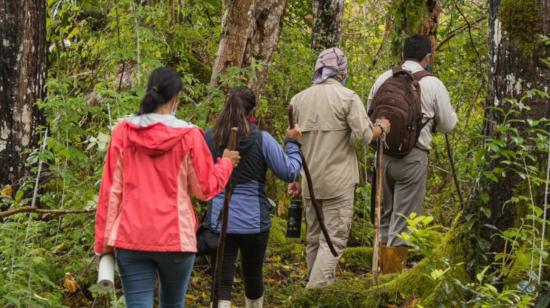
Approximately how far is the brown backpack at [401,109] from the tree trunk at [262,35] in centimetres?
122

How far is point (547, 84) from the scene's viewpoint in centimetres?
595

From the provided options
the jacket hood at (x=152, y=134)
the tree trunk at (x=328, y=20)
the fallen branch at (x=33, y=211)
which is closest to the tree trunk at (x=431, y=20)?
the tree trunk at (x=328, y=20)

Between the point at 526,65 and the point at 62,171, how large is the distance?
3889mm

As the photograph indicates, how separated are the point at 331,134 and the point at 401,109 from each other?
772 mm

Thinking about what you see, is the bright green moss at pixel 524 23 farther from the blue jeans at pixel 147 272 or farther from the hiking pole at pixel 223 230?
the blue jeans at pixel 147 272

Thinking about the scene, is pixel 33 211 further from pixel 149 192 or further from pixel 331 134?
pixel 331 134

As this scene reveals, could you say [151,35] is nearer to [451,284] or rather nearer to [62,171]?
[62,171]

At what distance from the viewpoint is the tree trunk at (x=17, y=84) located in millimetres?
8211

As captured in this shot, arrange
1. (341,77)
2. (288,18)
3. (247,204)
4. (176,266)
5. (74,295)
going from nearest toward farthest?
(176,266) → (247,204) → (74,295) → (341,77) → (288,18)

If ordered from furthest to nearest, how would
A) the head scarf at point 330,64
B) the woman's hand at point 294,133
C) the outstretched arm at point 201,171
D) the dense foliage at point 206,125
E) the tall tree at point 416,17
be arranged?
the tall tree at point 416,17 → the head scarf at point 330,64 → the woman's hand at point 294,133 → the dense foliage at point 206,125 → the outstretched arm at point 201,171

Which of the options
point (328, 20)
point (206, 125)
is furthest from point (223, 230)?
point (328, 20)

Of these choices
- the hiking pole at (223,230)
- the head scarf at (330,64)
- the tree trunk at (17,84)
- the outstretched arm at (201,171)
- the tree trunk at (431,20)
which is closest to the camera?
the outstretched arm at (201,171)

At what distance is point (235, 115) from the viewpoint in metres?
6.56

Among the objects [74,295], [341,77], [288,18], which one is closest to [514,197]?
[341,77]
